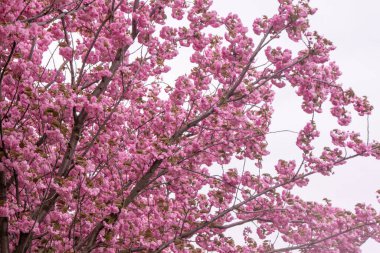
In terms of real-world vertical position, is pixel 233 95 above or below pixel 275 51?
below

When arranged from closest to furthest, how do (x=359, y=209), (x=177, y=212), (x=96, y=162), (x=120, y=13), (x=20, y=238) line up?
(x=20, y=238) → (x=120, y=13) → (x=96, y=162) → (x=177, y=212) → (x=359, y=209)

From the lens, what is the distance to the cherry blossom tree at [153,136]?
6266 mm

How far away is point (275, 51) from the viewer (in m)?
7.63

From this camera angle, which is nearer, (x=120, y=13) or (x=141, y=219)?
(x=120, y=13)

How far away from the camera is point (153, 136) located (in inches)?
352

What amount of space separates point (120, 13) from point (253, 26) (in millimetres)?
2202

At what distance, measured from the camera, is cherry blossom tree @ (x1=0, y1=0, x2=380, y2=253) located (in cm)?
627

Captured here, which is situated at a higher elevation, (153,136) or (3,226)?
(153,136)

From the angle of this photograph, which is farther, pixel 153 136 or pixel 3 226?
pixel 153 136

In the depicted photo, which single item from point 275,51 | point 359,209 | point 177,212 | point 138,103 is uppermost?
point 275,51

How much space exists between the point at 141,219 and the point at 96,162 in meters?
1.21

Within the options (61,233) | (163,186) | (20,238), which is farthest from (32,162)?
(163,186)

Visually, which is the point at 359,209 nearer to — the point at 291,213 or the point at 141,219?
the point at 291,213

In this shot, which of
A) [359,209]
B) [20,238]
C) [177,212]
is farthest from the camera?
[359,209]
